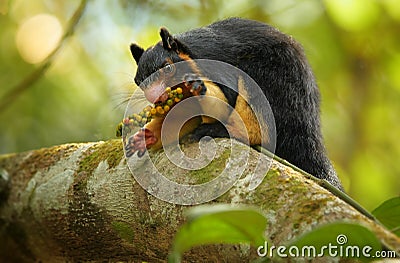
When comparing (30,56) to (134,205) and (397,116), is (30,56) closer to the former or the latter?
(397,116)

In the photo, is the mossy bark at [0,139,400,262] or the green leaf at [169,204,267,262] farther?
the mossy bark at [0,139,400,262]

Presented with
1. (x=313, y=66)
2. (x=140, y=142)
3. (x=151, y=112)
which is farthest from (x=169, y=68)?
(x=313, y=66)

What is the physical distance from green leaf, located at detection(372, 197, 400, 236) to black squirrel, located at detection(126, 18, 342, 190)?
862mm

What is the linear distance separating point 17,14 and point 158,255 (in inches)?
164

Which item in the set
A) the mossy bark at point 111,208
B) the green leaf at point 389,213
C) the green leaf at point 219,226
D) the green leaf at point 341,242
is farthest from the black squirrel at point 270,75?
the green leaf at point 219,226

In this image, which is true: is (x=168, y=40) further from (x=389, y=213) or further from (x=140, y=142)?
(x=389, y=213)

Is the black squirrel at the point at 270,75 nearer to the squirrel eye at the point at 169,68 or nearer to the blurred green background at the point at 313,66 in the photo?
the squirrel eye at the point at 169,68

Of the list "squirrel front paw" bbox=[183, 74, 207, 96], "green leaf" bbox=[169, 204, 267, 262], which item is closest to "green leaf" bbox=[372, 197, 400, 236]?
"green leaf" bbox=[169, 204, 267, 262]

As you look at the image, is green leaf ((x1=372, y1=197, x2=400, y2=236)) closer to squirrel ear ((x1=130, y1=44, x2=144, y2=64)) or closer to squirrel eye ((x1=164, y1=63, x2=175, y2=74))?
squirrel eye ((x1=164, y1=63, x2=175, y2=74))

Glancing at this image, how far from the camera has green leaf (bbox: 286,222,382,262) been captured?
99 cm

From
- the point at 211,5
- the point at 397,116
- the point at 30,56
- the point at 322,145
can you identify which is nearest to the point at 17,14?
the point at 30,56

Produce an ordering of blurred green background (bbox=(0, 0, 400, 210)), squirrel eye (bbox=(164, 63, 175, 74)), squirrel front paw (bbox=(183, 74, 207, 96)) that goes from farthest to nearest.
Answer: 1. blurred green background (bbox=(0, 0, 400, 210))
2. squirrel eye (bbox=(164, 63, 175, 74))
3. squirrel front paw (bbox=(183, 74, 207, 96))

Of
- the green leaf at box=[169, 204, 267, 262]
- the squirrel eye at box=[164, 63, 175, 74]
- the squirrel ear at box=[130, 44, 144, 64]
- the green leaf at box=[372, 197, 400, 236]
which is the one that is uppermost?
the squirrel ear at box=[130, 44, 144, 64]

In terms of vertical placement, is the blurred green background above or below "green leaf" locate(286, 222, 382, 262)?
above
